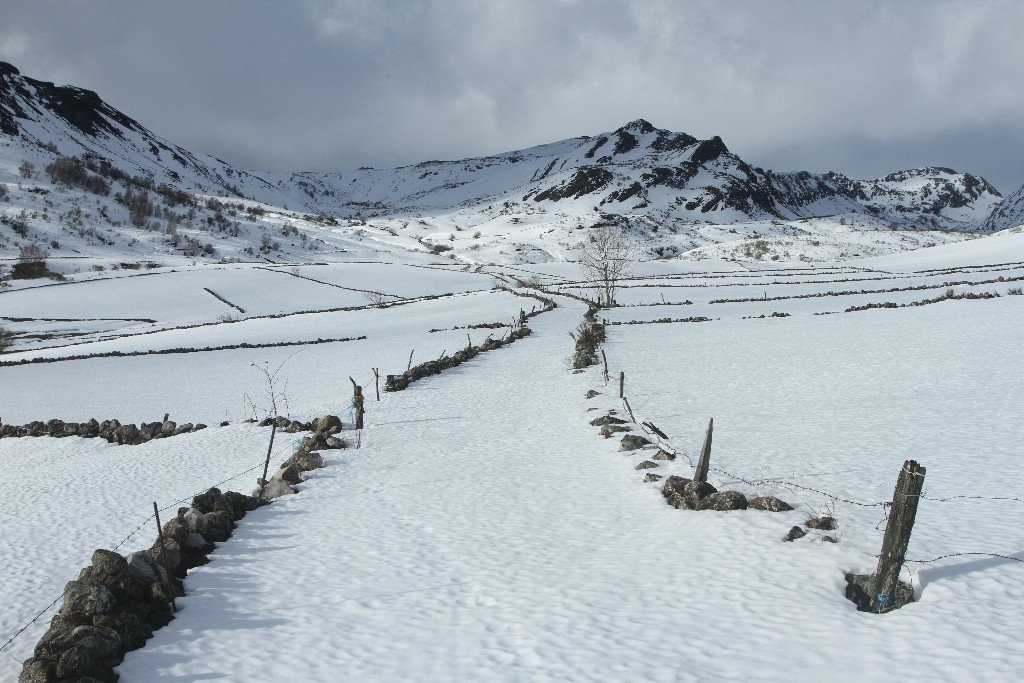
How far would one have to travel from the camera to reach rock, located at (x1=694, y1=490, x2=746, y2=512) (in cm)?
972

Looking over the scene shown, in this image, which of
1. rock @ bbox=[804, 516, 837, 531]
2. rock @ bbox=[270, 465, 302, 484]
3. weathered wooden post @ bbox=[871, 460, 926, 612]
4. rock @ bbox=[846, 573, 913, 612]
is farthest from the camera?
rock @ bbox=[270, 465, 302, 484]

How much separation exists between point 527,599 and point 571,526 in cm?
275

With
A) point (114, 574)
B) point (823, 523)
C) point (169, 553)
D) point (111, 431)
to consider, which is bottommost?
point (111, 431)

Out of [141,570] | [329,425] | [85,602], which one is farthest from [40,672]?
[329,425]

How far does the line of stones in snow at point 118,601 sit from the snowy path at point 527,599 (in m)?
0.26

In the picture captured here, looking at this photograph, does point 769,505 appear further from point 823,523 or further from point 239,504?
point 239,504

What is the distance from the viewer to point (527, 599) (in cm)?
741

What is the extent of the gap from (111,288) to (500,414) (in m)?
75.9

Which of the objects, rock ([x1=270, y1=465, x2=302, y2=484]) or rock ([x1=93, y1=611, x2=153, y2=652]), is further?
rock ([x1=270, y1=465, x2=302, y2=484])

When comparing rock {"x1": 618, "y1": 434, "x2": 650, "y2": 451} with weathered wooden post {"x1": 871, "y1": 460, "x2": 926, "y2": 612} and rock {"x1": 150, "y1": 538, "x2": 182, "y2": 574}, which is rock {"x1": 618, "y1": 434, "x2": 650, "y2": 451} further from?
rock {"x1": 150, "y1": 538, "x2": 182, "y2": 574}

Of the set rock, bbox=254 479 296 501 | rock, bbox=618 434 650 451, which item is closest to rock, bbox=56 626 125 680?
rock, bbox=254 479 296 501

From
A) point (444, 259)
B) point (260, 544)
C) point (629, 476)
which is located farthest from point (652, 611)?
point (444, 259)

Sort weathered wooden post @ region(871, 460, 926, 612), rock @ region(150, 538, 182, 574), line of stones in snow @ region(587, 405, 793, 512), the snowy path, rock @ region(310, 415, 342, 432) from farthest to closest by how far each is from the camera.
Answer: rock @ region(310, 415, 342, 432), line of stones in snow @ region(587, 405, 793, 512), rock @ region(150, 538, 182, 574), weathered wooden post @ region(871, 460, 926, 612), the snowy path

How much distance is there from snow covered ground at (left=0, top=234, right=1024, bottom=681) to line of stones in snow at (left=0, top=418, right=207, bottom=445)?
618mm
